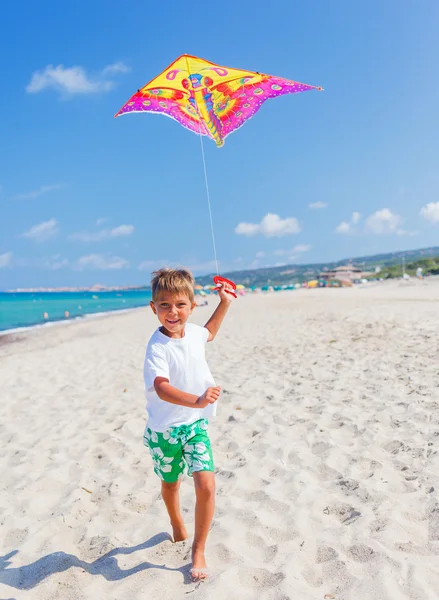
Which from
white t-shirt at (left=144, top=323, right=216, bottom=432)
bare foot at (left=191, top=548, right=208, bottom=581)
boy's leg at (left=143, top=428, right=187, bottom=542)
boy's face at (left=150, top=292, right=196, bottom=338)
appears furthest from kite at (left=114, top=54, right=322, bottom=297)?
bare foot at (left=191, top=548, right=208, bottom=581)

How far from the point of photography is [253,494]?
3.43m

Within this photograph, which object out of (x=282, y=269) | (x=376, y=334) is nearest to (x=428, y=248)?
(x=282, y=269)

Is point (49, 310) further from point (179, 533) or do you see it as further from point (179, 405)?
point (179, 405)

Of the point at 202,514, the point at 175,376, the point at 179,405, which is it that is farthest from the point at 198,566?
the point at 175,376

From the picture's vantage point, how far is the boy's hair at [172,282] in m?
2.61

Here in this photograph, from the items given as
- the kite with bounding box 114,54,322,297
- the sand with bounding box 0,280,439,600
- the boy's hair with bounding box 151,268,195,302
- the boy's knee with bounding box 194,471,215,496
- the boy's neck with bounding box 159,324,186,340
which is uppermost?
the kite with bounding box 114,54,322,297

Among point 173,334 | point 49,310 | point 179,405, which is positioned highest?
point 173,334

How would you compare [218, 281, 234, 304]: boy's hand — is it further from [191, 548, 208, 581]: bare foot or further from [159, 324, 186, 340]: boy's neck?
[191, 548, 208, 581]: bare foot

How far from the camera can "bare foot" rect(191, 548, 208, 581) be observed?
2.50m

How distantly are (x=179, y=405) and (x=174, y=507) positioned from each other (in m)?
0.77

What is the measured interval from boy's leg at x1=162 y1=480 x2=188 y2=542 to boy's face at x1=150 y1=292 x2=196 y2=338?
3.05ft

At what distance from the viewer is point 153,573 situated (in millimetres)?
2621

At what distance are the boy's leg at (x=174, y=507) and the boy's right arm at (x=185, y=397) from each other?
66cm

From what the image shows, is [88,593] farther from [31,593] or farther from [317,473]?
[317,473]
